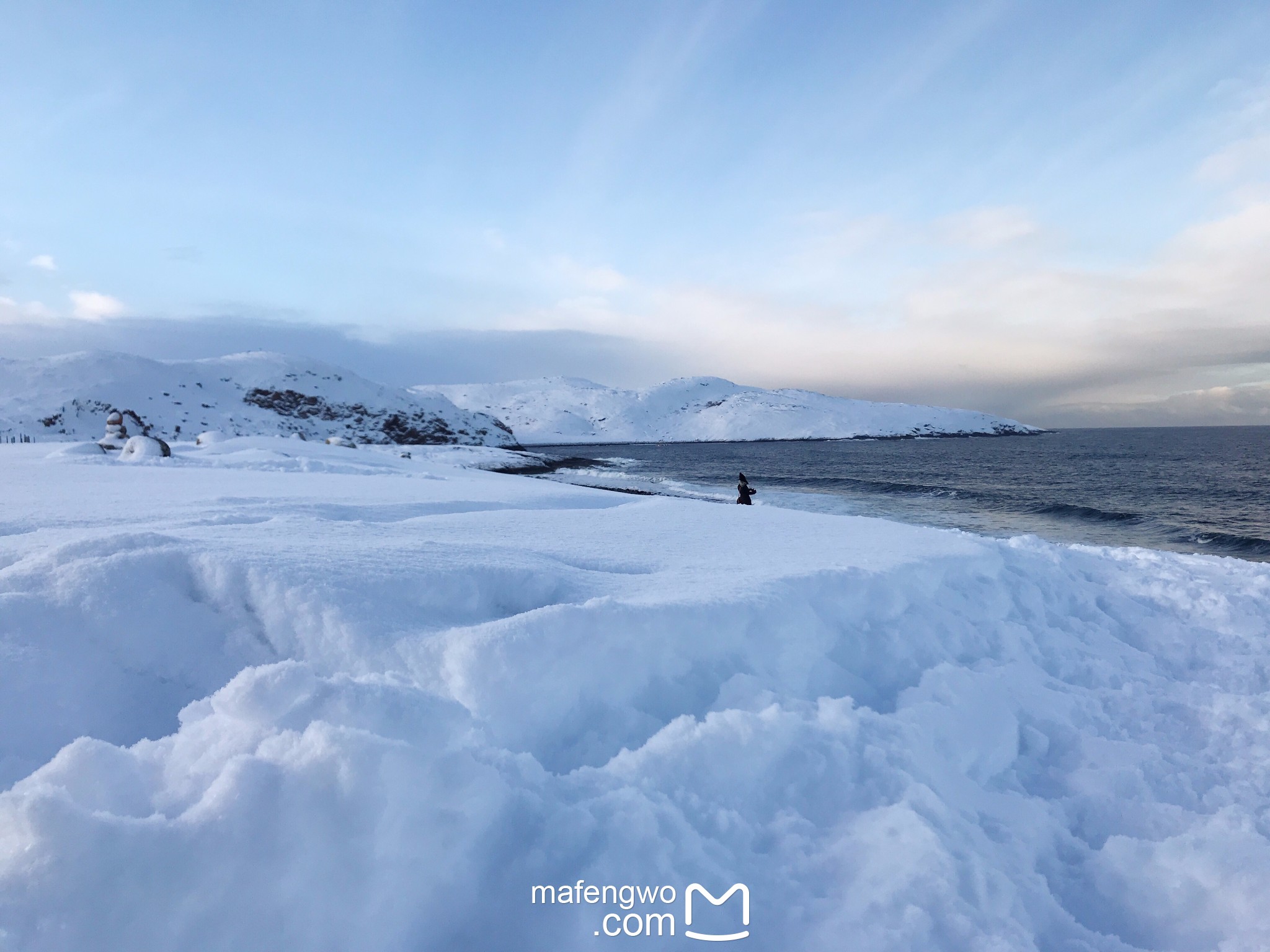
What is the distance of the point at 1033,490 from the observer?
37375 mm

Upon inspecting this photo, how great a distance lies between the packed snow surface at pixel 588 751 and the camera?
1955mm

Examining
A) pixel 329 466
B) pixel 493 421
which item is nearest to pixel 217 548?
pixel 329 466

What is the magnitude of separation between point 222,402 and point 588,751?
301 ft

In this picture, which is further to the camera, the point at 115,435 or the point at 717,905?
the point at 115,435

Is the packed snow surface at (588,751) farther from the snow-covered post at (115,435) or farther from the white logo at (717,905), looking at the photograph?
the snow-covered post at (115,435)

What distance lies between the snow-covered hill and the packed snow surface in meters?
58.0

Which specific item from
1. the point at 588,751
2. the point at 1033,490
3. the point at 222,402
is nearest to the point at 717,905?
the point at 588,751

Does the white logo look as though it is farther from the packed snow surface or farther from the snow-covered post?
the snow-covered post

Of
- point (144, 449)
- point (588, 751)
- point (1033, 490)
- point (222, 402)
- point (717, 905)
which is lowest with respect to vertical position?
point (1033, 490)

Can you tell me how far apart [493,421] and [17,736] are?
365 feet

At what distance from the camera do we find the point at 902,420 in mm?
184750

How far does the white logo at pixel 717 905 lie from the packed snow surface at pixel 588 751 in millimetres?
24

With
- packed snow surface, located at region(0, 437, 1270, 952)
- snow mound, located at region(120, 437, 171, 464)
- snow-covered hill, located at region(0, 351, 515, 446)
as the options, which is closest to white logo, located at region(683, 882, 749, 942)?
packed snow surface, located at region(0, 437, 1270, 952)

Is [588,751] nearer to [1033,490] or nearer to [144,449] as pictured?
[144,449]
